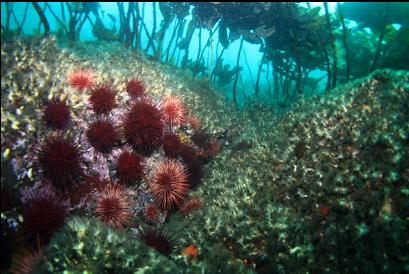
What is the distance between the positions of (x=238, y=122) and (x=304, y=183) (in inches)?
163

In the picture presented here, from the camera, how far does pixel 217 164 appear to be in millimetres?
6473

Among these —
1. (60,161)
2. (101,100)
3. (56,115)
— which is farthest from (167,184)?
(56,115)

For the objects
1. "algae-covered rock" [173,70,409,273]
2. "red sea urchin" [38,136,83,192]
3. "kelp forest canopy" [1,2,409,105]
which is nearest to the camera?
"algae-covered rock" [173,70,409,273]

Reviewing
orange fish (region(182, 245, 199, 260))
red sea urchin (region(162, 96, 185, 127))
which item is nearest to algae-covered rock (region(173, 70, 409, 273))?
orange fish (region(182, 245, 199, 260))

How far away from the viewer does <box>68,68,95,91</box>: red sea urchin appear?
5.09 meters

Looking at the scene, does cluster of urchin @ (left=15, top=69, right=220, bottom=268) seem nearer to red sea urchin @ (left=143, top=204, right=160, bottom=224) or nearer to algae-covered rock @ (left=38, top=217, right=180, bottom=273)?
red sea urchin @ (left=143, top=204, right=160, bottom=224)

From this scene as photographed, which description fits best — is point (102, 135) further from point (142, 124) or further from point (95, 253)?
point (95, 253)

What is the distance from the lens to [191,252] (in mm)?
4480

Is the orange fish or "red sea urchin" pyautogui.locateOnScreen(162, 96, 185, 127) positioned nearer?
the orange fish

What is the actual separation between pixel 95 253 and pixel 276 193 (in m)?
2.77

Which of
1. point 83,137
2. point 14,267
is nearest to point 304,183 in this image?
point 83,137

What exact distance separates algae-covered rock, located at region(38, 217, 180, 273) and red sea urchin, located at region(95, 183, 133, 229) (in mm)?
769

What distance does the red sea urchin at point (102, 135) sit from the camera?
4.75 meters

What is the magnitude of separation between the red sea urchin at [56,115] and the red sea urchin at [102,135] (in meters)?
0.39
